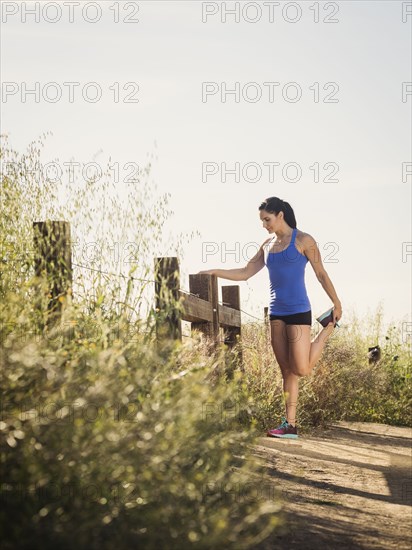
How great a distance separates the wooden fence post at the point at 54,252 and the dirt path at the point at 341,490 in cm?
185

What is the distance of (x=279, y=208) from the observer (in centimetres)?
695

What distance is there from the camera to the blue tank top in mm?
6879

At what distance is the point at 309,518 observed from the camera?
4516 mm

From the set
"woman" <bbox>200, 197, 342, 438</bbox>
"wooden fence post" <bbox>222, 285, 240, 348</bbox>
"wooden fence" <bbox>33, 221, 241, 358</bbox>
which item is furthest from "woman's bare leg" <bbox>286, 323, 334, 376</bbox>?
"wooden fence post" <bbox>222, 285, 240, 348</bbox>

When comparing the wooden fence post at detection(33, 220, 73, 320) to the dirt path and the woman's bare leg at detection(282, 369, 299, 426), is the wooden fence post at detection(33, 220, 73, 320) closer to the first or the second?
the dirt path

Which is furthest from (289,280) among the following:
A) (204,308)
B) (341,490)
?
(341,490)

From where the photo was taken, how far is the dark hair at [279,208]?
6922 mm

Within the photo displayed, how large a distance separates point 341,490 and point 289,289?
192 centimetres

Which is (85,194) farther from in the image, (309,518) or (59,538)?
(59,538)

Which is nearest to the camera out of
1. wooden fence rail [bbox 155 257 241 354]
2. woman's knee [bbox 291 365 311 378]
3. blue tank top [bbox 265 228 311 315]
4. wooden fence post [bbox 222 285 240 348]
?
wooden fence rail [bbox 155 257 241 354]

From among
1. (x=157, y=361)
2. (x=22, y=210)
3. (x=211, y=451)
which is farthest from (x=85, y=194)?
(x=211, y=451)

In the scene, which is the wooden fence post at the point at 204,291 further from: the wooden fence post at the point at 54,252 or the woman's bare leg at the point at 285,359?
the wooden fence post at the point at 54,252

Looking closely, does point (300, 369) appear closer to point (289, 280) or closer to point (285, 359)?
point (285, 359)

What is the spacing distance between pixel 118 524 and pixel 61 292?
5.84 feet
